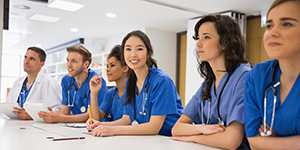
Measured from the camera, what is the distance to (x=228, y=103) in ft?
4.91

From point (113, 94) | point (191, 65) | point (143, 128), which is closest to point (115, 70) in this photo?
point (113, 94)

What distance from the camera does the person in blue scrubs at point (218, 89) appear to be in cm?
142

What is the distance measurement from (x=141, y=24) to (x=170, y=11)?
122 centimetres

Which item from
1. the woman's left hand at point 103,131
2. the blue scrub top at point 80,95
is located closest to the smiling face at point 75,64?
the blue scrub top at point 80,95

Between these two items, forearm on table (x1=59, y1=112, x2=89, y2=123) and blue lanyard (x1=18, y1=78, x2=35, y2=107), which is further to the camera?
blue lanyard (x1=18, y1=78, x2=35, y2=107)

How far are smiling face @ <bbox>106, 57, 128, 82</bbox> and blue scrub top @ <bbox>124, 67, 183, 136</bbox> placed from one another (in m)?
0.58

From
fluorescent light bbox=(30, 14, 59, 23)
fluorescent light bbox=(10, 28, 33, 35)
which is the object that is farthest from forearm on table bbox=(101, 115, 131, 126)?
fluorescent light bbox=(10, 28, 33, 35)

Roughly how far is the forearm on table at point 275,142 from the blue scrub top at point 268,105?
29 millimetres

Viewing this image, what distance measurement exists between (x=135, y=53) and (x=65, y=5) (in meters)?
3.72

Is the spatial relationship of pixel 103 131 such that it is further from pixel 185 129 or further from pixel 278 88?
pixel 278 88

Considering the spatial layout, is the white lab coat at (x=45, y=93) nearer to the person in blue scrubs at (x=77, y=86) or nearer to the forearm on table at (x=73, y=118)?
the person in blue scrubs at (x=77, y=86)

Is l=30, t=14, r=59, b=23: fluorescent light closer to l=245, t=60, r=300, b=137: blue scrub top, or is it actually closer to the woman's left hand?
the woman's left hand

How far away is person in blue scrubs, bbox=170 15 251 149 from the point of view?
142cm

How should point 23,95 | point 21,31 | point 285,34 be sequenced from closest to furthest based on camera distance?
point 285,34 < point 23,95 < point 21,31
